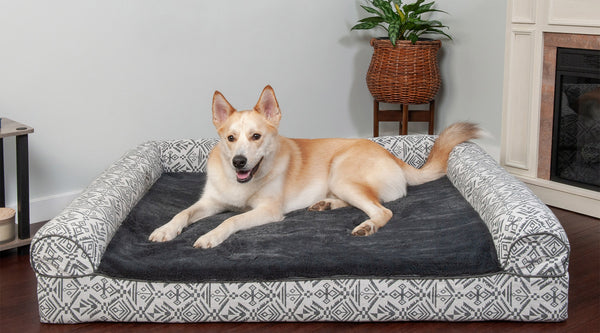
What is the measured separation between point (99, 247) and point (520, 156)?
2.64 metres

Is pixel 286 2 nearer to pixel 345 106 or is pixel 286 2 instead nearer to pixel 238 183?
pixel 345 106

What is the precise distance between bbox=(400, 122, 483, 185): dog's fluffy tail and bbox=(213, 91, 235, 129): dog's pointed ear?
113 cm

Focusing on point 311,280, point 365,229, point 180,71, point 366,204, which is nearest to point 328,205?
point 366,204

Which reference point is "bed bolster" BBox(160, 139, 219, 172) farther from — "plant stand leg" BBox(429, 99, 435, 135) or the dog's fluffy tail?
"plant stand leg" BBox(429, 99, 435, 135)

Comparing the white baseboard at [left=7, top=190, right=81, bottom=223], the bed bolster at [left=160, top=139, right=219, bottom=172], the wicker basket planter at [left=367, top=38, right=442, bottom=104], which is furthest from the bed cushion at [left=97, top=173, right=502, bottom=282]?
the wicker basket planter at [left=367, top=38, right=442, bottom=104]

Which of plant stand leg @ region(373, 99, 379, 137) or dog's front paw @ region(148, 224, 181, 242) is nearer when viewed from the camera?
dog's front paw @ region(148, 224, 181, 242)

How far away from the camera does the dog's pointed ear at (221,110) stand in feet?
9.20

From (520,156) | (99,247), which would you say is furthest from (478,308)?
(520,156)

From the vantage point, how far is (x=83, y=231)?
2.37 meters

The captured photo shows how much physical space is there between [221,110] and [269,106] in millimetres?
214

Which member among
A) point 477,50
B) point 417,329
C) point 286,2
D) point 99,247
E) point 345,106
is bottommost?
point 417,329

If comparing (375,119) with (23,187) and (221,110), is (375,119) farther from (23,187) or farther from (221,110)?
(23,187)

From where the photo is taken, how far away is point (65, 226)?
2.37 meters

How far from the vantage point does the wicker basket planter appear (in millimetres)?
4371
